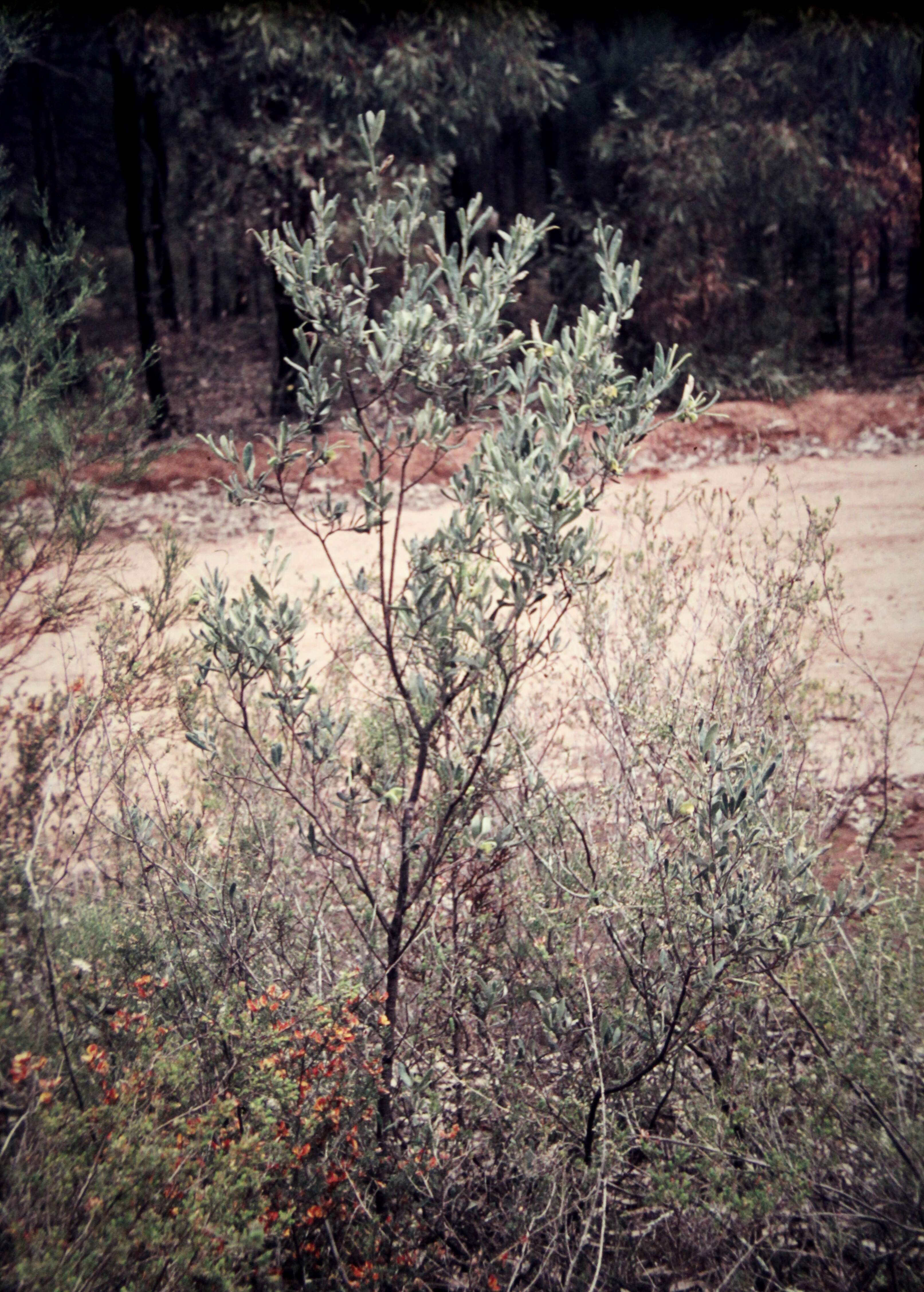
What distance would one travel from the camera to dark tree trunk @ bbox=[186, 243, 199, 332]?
57.7 ft

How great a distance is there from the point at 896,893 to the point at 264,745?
2153 millimetres

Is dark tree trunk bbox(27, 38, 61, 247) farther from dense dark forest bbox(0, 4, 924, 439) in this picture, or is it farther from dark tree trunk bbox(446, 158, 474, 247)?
dark tree trunk bbox(446, 158, 474, 247)

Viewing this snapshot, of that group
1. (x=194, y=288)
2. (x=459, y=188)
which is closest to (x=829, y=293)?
(x=459, y=188)

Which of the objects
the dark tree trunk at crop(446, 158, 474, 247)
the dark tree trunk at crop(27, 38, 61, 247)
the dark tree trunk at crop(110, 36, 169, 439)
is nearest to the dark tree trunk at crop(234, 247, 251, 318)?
the dark tree trunk at crop(27, 38, 61, 247)

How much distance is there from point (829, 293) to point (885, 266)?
Result: 4.34 feet

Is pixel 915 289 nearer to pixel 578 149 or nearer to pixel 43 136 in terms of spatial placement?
pixel 578 149

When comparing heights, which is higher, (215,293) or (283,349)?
(215,293)

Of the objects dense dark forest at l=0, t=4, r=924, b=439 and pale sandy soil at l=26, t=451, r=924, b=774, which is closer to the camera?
pale sandy soil at l=26, t=451, r=924, b=774

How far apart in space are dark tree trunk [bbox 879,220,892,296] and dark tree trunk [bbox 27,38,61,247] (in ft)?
40.5

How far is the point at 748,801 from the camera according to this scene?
7.35 ft

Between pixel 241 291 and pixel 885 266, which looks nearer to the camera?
pixel 885 266

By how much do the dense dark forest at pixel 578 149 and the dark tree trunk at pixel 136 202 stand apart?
36 mm

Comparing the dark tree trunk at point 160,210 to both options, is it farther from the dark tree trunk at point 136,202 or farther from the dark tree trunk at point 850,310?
the dark tree trunk at point 850,310

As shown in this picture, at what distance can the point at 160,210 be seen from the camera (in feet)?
49.2
